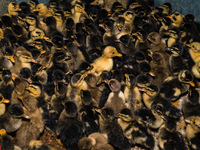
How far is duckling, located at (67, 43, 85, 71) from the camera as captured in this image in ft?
14.1

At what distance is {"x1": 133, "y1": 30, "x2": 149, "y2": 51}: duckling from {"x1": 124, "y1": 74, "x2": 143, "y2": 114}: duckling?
0.96 metres

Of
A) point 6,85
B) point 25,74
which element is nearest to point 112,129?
point 25,74

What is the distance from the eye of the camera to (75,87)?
3902mm

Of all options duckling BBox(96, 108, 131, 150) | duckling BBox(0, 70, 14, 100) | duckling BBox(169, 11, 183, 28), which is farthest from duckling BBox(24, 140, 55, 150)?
duckling BBox(169, 11, 183, 28)

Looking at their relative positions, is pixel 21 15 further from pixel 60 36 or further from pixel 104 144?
pixel 104 144

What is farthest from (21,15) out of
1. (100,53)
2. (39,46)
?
(100,53)

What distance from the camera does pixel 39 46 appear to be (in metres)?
4.36

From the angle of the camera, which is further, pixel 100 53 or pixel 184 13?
pixel 184 13

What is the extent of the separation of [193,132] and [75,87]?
2191 mm

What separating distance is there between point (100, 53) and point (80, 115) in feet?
4.87

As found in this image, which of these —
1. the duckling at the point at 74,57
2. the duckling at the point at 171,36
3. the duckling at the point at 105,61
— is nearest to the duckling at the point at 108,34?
the duckling at the point at 105,61

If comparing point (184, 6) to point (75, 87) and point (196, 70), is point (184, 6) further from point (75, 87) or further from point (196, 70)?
point (75, 87)

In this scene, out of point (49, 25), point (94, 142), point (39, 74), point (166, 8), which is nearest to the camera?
point (94, 142)

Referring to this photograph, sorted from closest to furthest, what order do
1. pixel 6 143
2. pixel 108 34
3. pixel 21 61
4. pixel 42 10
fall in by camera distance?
pixel 6 143 < pixel 21 61 < pixel 108 34 < pixel 42 10
